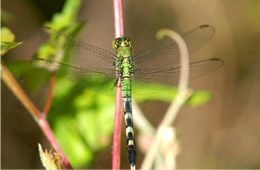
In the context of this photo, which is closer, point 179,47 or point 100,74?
point 100,74

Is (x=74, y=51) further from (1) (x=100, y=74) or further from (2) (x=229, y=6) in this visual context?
(2) (x=229, y=6)

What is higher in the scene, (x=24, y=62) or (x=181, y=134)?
(x=24, y=62)

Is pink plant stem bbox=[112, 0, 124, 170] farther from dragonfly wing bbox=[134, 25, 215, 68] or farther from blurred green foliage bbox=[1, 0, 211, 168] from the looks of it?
blurred green foliage bbox=[1, 0, 211, 168]

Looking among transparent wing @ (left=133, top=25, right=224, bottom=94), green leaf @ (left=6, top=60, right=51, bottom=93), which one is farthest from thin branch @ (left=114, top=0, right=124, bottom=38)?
green leaf @ (left=6, top=60, right=51, bottom=93)

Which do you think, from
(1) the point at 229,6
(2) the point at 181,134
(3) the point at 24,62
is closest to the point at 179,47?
(3) the point at 24,62

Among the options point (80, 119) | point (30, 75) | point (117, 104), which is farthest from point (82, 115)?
point (117, 104)

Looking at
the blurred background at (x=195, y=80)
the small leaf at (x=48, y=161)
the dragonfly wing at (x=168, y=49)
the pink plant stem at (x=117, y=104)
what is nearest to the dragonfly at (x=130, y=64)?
the dragonfly wing at (x=168, y=49)

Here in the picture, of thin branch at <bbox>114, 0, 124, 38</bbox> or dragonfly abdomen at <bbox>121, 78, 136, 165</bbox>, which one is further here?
dragonfly abdomen at <bbox>121, 78, 136, 165</bbox>
